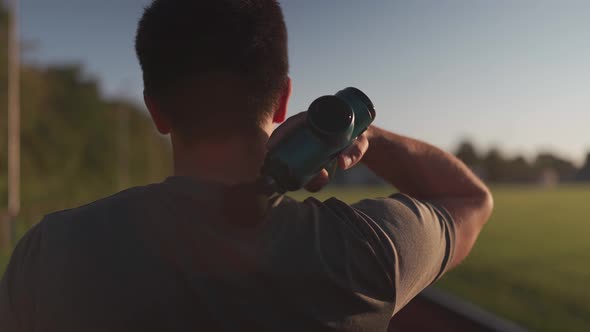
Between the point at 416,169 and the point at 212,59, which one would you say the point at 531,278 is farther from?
the point at 212,59

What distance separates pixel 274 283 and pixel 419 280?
0.55 meters

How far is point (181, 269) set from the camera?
1476mm

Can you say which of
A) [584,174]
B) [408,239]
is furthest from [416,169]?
[584,174]

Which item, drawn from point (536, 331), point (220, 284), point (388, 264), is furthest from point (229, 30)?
point (536, 331)

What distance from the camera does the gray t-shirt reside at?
1454mm

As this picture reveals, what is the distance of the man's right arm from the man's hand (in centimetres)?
40

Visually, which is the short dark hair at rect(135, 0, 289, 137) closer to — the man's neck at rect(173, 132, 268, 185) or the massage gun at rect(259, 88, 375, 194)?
the man's neck at rect(173, 132, 268, 185)

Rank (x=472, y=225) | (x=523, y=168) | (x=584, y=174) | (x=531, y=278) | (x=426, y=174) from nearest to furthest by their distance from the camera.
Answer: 1. (x=472, y=225)
2. (x=426, y=174)
3. (x=531, y=278)
4. (x=584, y=174)
5. (x=523, y=168)

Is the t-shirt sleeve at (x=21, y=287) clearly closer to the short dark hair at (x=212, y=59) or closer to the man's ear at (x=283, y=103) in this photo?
the short dark hair at (x=212, y=59)

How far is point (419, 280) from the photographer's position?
183cm

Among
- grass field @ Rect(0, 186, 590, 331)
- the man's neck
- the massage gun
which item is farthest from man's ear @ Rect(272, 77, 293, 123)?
grass field @ Rect(0, 186, 590, 331)

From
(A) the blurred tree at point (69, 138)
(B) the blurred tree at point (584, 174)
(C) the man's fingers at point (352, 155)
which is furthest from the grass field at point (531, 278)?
(B) the blurred tree at point (584, 174)

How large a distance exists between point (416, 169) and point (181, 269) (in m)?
1.11

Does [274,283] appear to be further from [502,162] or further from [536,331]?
[502,162]
